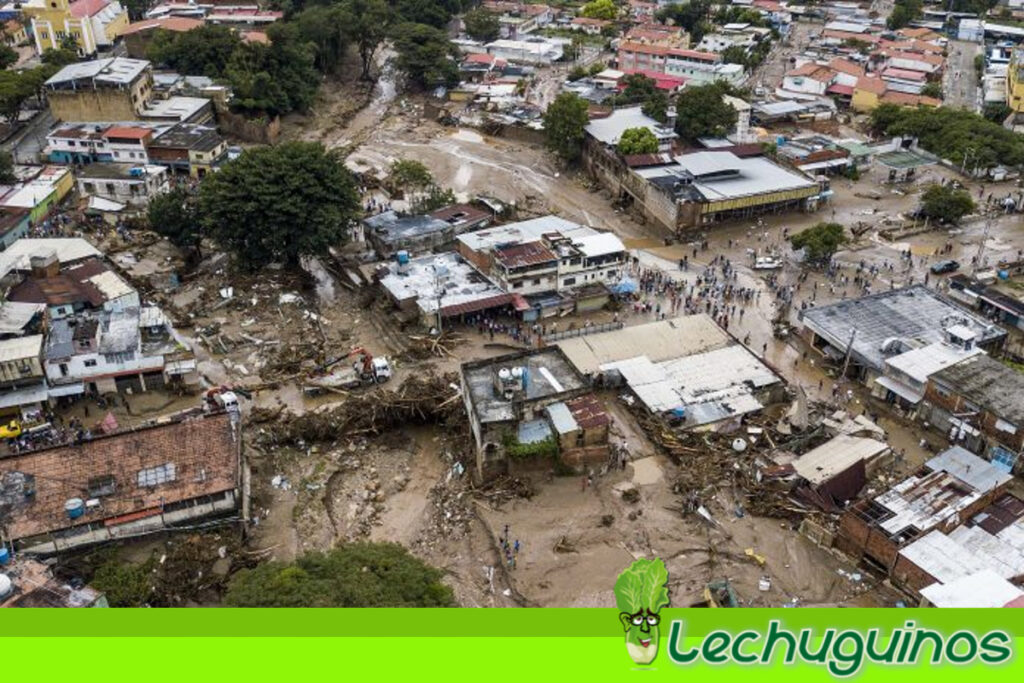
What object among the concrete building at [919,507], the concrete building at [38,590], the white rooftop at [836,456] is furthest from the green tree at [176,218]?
the concrete building at [919,507]

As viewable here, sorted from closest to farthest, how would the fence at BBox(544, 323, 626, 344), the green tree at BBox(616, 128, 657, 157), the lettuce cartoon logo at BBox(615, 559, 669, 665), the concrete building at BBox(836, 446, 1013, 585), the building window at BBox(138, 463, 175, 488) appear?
the lettuce cartoon logo at BBox(615, 559, 669, 665) → the concrete building at BBox(836, 446, 1013, 585) → the building window at BBox(138, 463, 175, 488) → the fence at BBox(544, 323, 626, 344) → the green tree at BBox(616, 128, 657, 157)

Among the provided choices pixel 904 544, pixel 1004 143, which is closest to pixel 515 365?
pixel 904 544

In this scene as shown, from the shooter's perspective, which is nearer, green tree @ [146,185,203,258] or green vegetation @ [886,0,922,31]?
green tree @ [146,185,203,258]

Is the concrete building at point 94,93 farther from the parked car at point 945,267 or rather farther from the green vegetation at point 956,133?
the green vegetation at point 956,133

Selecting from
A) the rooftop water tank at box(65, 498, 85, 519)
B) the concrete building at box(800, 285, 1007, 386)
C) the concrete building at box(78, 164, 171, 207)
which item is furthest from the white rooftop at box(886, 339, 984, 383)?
the concrete building at box(78, 164, 171, 207)

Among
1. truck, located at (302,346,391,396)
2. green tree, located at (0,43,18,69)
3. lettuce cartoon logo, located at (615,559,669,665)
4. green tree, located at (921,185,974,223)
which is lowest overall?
truck, located at (302,346,391,396)

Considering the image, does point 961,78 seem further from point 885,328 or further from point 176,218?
point 176,218

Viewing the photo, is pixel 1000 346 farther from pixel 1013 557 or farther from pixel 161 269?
pixel 161 269

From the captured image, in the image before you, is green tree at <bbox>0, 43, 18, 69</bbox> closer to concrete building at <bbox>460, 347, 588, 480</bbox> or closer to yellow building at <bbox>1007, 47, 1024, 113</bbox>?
concrete building at <bbox>460, 347, 588, 480</bbox>
